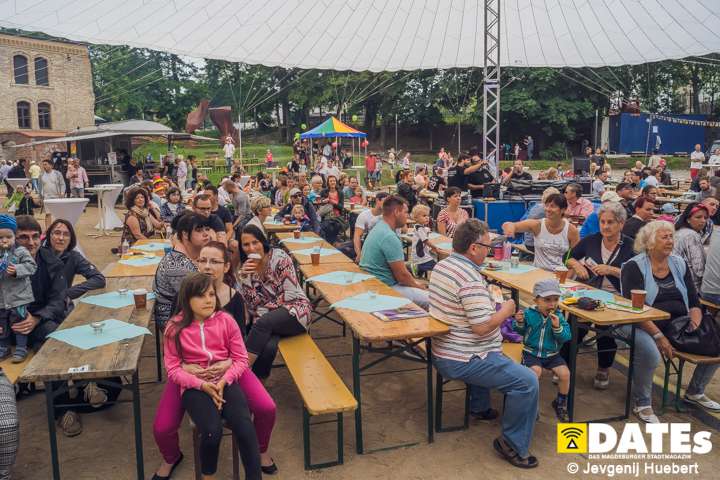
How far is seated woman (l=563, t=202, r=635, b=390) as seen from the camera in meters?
4.61

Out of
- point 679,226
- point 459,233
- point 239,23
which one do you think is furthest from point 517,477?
point 239,23

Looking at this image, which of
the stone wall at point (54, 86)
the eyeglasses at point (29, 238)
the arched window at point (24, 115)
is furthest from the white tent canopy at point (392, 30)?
the arched window at point (24, 115)

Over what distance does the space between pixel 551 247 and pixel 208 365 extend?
3391 mm

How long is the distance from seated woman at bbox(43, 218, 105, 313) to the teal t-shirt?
6.76ft

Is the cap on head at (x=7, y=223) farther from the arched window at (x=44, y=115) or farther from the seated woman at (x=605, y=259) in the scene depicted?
the arched window at (x=44, y=115)

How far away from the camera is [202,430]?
3.01m

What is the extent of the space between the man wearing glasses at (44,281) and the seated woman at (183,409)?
122 centimetres

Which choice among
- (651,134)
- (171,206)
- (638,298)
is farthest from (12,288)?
(651,134)

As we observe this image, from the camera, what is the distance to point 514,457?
11.4ft

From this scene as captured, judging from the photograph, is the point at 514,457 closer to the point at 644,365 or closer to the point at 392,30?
the point at 644,365

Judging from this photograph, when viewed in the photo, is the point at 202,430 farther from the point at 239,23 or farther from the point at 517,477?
the point at 239,23

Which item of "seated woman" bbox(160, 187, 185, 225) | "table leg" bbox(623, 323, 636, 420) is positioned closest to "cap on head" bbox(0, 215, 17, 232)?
"table leg" bbox(623, 323, 636, 420)

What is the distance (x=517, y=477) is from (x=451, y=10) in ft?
47.0

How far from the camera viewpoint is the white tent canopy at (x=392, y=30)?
13570mm
